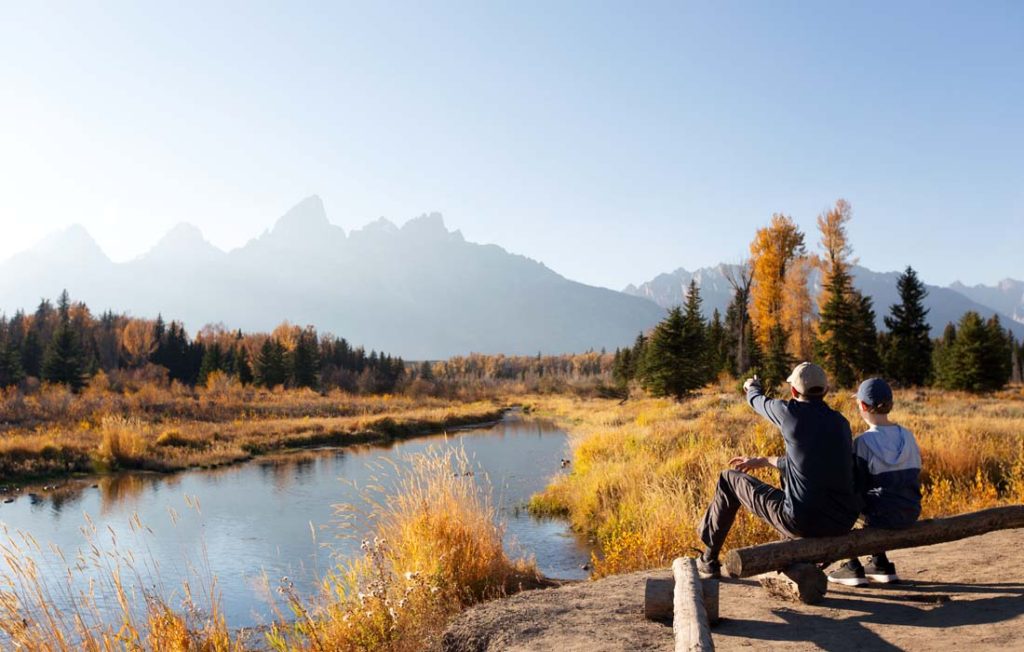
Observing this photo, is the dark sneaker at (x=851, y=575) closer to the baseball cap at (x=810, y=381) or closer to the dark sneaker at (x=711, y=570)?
the dark sneaker at (x=711, y=570)

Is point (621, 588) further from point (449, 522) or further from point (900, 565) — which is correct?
point (900, 565)

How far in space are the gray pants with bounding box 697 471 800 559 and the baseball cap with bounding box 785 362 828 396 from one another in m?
0.75

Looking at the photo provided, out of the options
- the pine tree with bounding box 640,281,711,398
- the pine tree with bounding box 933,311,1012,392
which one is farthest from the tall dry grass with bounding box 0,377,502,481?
the pine tree with bounding box 933,311,1012,392

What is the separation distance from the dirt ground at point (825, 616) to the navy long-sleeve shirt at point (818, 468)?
578mm

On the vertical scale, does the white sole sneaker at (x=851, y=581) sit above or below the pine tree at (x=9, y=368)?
below

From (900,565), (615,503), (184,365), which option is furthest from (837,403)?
(184,365)

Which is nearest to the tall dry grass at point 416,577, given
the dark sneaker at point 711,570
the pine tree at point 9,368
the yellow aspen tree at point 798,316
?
the dark sneaker at point 711,570

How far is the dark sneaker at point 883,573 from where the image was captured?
5.01m

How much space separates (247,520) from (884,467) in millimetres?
13429

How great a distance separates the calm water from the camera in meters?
10.2

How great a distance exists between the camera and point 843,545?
4.62 meters

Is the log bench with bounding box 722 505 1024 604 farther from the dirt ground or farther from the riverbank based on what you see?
the riverbank

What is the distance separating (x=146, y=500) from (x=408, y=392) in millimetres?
43698

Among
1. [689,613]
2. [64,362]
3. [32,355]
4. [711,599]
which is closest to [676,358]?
[711,599]
